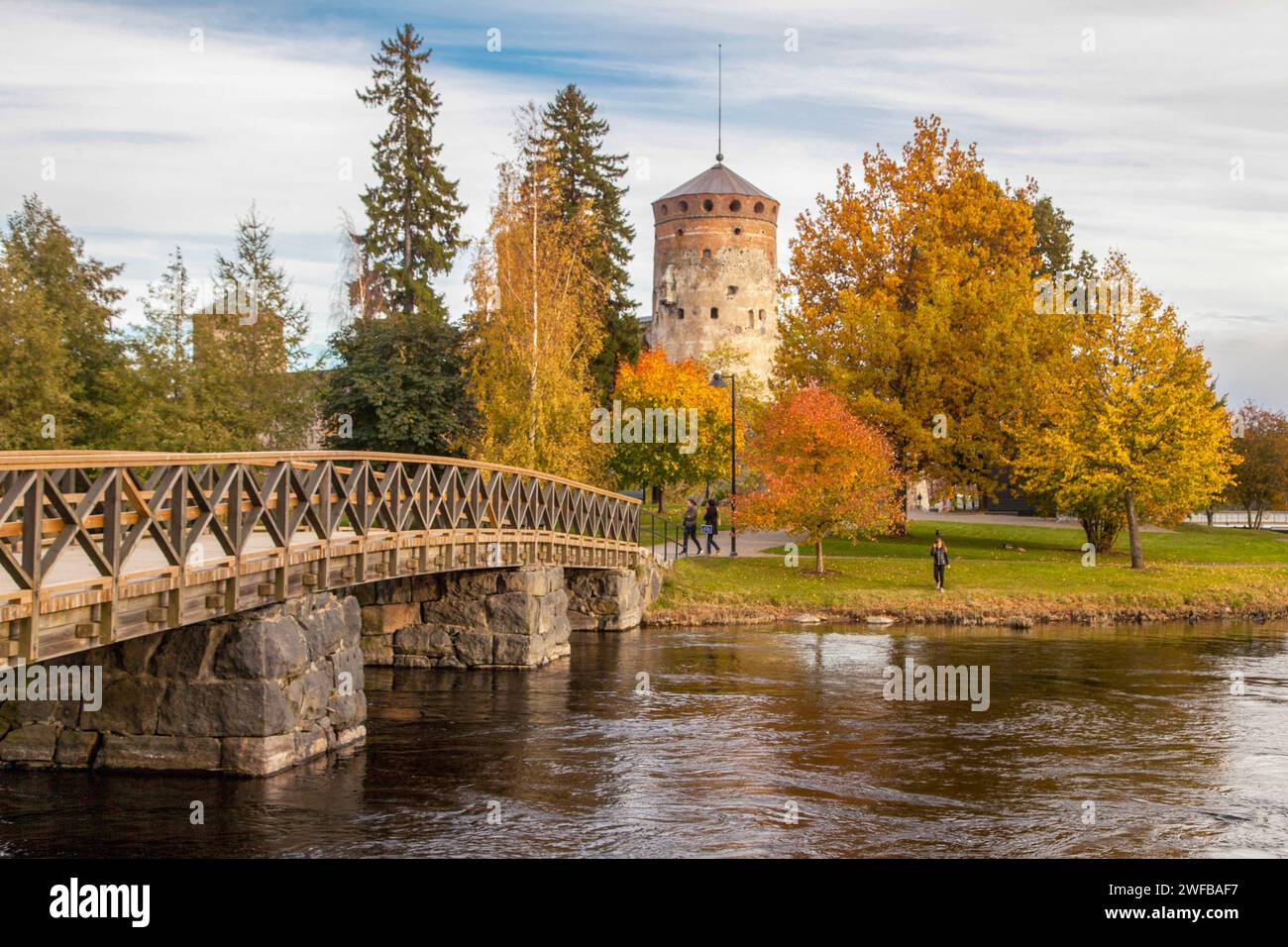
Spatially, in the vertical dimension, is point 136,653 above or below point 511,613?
above

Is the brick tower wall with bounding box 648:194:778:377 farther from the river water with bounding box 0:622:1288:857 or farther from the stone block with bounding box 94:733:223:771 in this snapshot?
the stone block with bounding box 94:733:223:771

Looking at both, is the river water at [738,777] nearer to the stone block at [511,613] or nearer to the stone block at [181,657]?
the stone block at [511,613]

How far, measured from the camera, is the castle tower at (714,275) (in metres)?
66.3


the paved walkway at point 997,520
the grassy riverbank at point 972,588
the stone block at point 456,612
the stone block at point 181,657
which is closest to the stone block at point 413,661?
the stone block at point 456,612

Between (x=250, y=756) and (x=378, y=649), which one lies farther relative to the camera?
(x=378, y=649)

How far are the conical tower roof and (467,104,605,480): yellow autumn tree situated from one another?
29.3 m

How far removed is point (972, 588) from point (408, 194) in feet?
92.1

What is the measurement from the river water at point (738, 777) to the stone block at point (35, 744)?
0.96ft

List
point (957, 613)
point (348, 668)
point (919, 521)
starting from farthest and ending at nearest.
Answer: point (919, 521) → point (957, 613) → point (348, 668)

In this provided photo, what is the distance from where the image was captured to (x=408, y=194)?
1989 inches

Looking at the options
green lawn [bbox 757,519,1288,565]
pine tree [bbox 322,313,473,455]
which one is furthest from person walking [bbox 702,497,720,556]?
pine tree [bbox 322,313,473,455]

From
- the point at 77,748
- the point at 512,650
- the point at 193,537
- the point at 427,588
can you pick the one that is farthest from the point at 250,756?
the point at 427,588

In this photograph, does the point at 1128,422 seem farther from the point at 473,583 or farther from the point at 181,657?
the point at 181,657

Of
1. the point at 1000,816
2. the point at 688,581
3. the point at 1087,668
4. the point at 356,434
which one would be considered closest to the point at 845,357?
the point at 688,581
